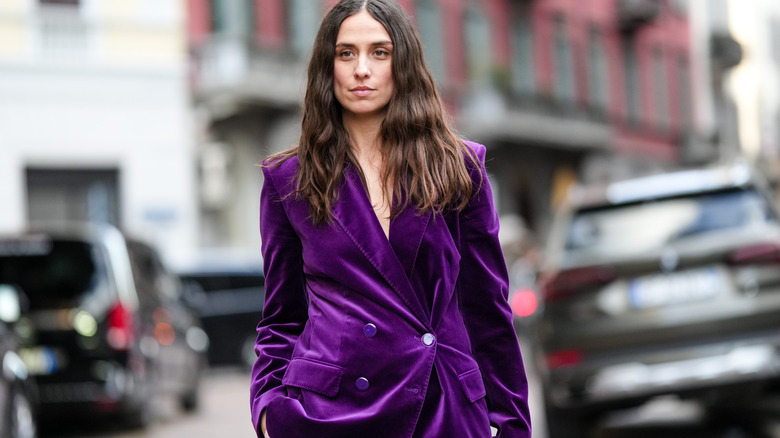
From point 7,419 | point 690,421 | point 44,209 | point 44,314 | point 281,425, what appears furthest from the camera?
point 44,209

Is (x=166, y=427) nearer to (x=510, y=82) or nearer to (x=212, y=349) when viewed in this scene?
(x=212, y=349)

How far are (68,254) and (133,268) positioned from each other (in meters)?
0.73

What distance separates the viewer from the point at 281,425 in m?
2.72

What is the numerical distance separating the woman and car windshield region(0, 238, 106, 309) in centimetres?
812

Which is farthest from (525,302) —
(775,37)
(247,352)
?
(775,37)

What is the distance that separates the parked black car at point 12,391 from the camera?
7031mm

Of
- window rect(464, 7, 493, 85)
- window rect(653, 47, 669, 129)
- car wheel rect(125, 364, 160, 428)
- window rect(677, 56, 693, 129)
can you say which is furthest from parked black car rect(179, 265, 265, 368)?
window rect(677, 56, 693, 129)

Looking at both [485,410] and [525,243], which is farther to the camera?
[525,243]

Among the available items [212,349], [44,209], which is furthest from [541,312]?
[44,209]

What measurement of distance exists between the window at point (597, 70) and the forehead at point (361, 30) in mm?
37503

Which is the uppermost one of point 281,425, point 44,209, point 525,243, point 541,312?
point 281,425

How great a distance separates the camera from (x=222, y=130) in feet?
81.0

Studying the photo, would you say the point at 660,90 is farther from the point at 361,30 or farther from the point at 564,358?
the point at 361,30

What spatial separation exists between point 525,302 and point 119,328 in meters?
9.79
